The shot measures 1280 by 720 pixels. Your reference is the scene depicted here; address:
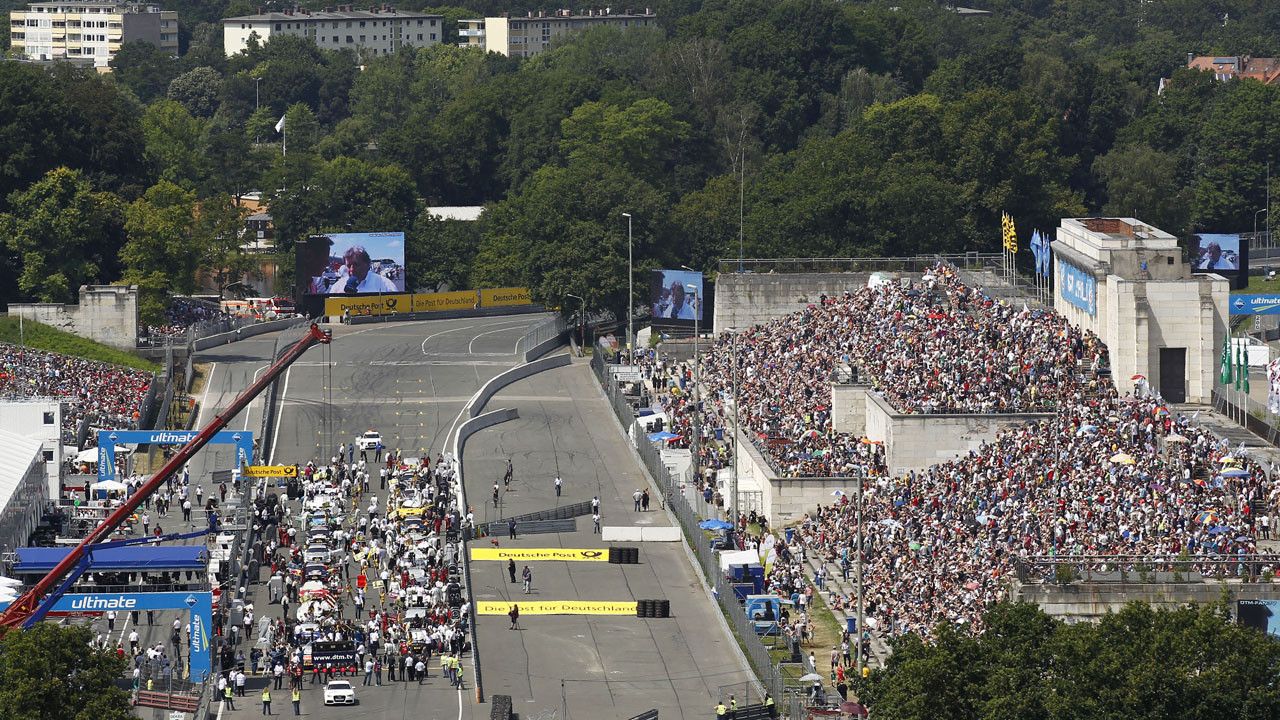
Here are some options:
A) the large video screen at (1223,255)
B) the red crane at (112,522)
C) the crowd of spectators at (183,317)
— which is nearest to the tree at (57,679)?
the red crane at (112,522)

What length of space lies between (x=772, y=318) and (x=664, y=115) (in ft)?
138

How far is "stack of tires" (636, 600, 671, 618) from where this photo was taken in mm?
82062

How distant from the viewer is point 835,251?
132 m

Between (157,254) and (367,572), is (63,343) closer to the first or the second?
(157,254)

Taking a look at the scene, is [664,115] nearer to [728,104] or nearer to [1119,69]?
[728,104]

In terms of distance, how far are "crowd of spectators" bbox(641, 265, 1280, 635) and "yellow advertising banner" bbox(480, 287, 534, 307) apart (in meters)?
34.2

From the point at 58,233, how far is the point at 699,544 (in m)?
55.3

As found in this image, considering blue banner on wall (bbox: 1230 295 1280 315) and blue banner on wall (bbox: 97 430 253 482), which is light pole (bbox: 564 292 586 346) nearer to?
blue banner on wall (bbox: 97 430 253 482)

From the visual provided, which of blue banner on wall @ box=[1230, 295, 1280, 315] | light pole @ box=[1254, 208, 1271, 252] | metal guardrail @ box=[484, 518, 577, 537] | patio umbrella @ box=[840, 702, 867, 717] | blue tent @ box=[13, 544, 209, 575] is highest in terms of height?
light pole @ box=[1254, 208, 1271, 252]

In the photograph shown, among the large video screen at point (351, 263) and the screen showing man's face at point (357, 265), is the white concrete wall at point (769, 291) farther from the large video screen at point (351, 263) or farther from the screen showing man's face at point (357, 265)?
the screen showing man's face at point (357, 265)

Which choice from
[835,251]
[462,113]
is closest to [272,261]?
[462,113]

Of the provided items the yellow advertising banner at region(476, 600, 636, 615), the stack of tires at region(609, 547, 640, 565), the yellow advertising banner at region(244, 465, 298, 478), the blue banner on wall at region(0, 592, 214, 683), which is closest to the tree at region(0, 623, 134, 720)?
the blue banner on wall at region(0, 592, 214, 683)

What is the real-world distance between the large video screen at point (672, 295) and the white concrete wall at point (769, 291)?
753cm

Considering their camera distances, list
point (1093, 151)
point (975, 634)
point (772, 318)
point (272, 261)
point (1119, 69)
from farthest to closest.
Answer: point (1119, 69)
point (1093, 151)
point (272, 261)
point (772, 318)
point (975, 634)
